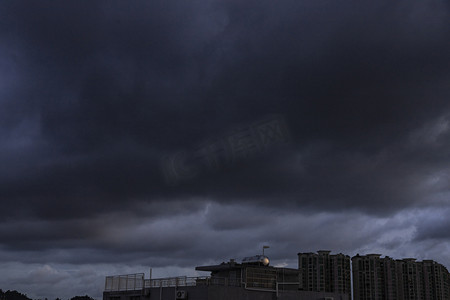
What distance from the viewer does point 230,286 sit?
48.9 metres

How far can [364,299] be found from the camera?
6393 inches

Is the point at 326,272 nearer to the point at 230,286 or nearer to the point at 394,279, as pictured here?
the point at 394,279

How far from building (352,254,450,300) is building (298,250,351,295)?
11.6 m

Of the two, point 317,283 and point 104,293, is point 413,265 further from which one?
point 104,293

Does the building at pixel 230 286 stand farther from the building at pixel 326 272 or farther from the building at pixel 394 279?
the building at pixel 394 279

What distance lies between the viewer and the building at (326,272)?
154625mm

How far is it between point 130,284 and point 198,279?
1150 cm

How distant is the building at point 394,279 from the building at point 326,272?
1163cm

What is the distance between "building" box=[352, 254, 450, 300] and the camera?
164 meters

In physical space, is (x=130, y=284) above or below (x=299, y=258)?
below

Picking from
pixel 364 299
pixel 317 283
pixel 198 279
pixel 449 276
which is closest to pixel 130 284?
pixel 198 279

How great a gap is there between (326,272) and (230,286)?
116 meters

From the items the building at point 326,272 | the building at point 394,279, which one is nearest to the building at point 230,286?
the building at point 326,272

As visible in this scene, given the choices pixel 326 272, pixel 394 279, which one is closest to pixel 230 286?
pixel 326 272
